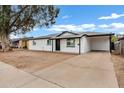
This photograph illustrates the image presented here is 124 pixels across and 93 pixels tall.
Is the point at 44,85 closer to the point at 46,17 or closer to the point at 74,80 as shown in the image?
the point at 74,80

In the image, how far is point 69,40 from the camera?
783 inches

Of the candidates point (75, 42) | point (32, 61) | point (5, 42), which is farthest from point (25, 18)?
point (32, 61)

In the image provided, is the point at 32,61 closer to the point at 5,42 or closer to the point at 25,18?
the point at 25,18

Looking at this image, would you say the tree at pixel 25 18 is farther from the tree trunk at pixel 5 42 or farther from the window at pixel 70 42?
the window at pixel 70 42

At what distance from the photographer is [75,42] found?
1886 centimetres

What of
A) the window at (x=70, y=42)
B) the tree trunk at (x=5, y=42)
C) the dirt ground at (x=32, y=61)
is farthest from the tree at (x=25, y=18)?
the dirt ground at (x=32, y=61)

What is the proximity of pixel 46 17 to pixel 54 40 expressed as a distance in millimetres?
3513

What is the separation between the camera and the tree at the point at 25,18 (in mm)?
20297

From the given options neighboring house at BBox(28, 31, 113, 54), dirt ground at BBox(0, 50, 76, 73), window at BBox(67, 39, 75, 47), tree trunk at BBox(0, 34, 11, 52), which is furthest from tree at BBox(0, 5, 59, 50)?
dirt ground at BBox(0, 50, 76, 73)

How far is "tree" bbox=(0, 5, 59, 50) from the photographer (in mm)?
20297

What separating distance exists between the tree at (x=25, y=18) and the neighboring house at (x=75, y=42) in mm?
3015

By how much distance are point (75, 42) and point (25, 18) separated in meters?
8.04
